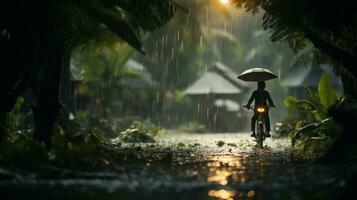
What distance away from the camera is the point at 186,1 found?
3195 centimetres

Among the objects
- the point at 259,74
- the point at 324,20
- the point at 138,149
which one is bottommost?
the point at 138,149

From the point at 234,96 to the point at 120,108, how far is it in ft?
26.3

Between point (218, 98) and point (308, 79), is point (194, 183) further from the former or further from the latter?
point (218, 98)

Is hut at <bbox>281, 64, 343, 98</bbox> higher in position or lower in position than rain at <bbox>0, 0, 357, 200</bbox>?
higher

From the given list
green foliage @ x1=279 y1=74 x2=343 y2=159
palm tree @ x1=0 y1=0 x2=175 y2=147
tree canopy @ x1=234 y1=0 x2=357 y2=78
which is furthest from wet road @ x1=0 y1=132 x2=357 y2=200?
green foliage @ x1=279 y1=74 x2=343 y2=159

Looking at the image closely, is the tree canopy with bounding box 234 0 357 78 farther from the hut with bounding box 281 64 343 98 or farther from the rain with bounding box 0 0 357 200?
the hut with bounding box 281 64 343 98

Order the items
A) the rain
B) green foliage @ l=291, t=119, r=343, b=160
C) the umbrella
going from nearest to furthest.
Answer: the rain < green foliage @ l=291, t=119, r=343, b=160 < the umbrella

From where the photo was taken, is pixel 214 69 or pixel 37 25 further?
pixel 214 69

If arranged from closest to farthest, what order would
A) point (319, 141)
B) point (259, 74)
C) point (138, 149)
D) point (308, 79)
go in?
point (319, 141)
point (138, 149)
point (259, 74)
point (308, 79)

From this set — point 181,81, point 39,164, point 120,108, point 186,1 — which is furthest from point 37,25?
point 181,81

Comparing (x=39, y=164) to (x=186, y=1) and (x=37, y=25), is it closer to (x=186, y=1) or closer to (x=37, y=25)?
(x=37, y=25)

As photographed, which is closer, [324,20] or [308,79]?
[324,20]

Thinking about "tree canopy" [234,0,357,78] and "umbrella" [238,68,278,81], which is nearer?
"tree canopy" [234,0,357,78]

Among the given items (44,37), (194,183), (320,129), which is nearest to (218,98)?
(320,129)
